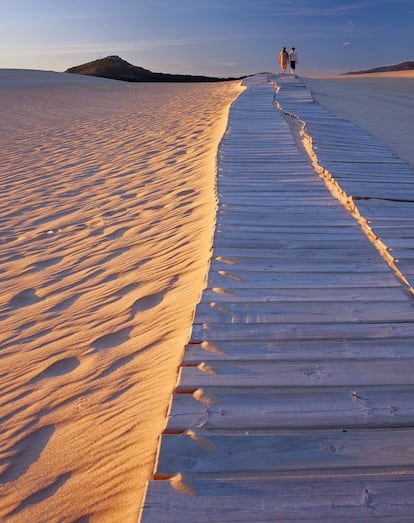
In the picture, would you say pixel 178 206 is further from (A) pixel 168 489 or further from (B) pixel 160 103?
(B) pixel 160 103

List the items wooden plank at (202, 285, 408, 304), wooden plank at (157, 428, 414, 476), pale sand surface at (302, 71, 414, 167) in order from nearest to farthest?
wooden plank at (157, 428, 414, 476) → wooden plank at (202, 285, 408, 304) → pale sand surface at (302, 71, 414, 167)

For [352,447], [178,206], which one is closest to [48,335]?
[352,447]

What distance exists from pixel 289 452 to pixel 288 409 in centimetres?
22

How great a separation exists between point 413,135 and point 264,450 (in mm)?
8697

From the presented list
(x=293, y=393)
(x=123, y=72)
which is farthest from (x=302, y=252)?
(x=123, y=72)

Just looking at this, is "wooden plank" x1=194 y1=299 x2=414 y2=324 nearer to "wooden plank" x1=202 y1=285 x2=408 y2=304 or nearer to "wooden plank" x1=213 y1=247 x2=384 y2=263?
"wooden plank" x1=202 y1=285 x2=408 y2=304

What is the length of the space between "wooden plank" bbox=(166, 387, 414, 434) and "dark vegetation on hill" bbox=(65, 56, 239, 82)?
37.8 meters

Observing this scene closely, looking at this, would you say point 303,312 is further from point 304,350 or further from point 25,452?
point 25,452

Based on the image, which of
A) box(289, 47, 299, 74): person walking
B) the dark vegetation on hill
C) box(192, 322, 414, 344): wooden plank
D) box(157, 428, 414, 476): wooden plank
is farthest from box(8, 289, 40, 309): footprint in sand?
the dark vegetation on hill

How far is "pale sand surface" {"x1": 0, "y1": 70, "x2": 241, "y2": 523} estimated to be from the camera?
1.90 m

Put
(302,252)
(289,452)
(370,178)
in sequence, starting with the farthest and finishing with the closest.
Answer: (370,178) < (302,252) < (289,452)

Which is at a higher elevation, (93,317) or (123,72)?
(123,72)

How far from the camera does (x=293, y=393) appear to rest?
1987mm

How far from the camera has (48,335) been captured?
9.84 ft
